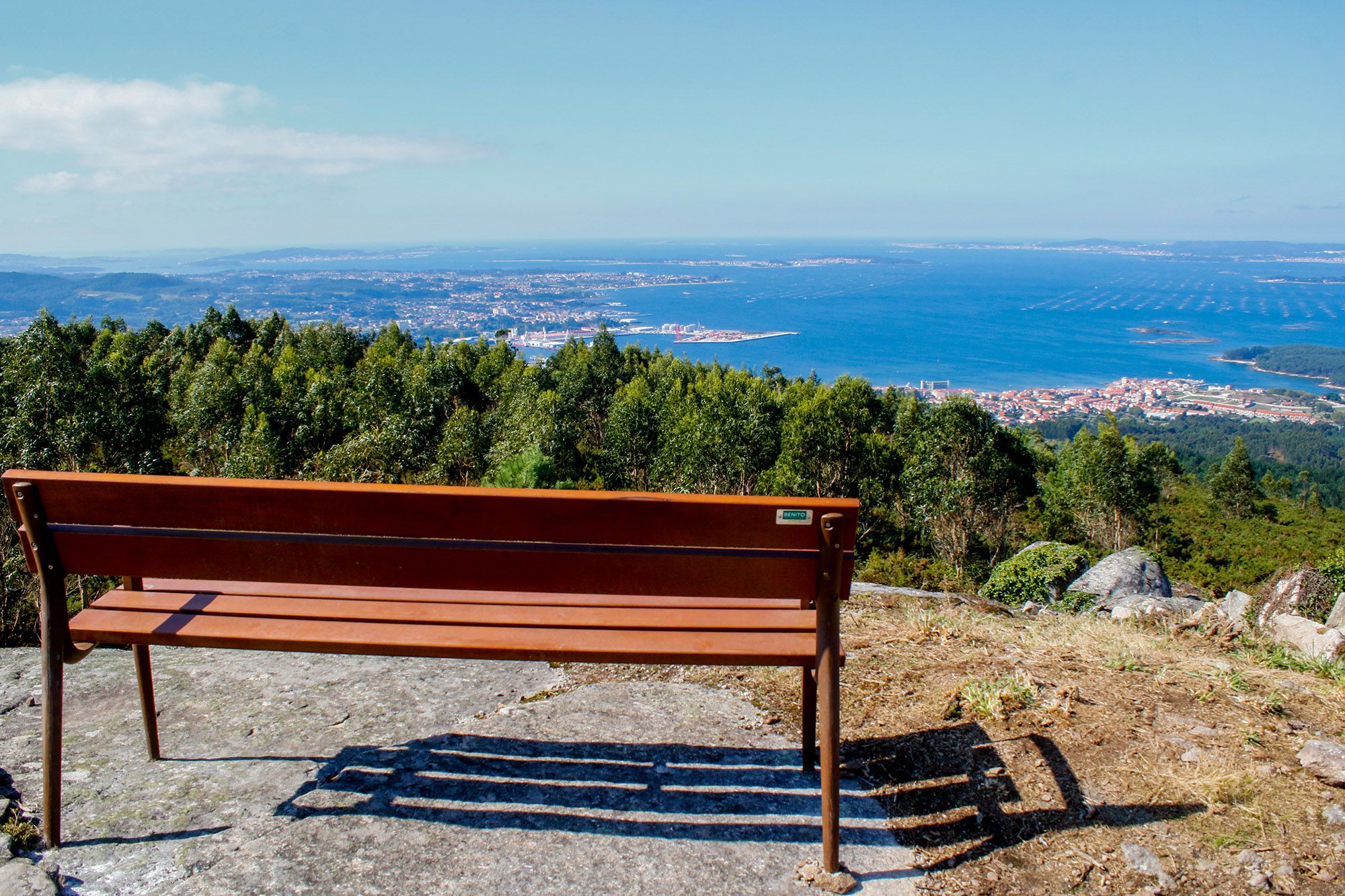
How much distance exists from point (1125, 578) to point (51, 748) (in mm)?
16803

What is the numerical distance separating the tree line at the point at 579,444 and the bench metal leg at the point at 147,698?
78.8 feet

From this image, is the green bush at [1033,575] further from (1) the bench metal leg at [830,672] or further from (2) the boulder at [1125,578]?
(1) the bench metal leg at [830,672]

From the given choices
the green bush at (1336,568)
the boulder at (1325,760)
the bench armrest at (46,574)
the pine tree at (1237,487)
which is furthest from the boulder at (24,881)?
the pine tree at (1237,487)

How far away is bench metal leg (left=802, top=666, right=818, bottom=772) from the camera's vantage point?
3.35 meters

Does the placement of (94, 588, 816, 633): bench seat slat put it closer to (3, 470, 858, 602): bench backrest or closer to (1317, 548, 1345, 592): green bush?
(3, 470, 858, 602): bench backrest

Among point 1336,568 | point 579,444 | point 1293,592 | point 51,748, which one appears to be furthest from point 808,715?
point 579,444

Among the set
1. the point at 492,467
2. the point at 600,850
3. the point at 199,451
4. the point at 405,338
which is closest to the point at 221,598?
the point at 600,850

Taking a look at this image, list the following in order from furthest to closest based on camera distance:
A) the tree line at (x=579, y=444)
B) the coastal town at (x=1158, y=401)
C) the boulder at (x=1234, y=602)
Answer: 1. the coastal town at (x=1158, y=401)
2. the tree line at (x=579, y=444)
3. the boulder at (x=1234, y=602)

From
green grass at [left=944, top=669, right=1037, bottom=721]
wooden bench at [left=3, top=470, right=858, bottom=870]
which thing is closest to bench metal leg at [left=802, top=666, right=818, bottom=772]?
wooden bench at [left=3, top=470, right=858, bottom=870]

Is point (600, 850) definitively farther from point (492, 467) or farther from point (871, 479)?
point (871, 479)

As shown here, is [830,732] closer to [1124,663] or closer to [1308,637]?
[1124,663]

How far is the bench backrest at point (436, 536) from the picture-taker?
2.68 m

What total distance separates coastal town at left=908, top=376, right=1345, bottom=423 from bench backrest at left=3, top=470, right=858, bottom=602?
132327 millimetres

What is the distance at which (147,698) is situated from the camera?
11.1 ft
